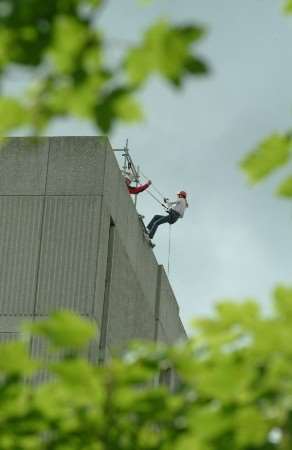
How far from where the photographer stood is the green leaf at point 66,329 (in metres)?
2.45

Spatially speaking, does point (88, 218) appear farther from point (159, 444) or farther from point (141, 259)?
point (159, 444)

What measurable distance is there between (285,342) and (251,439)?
0.74 ft

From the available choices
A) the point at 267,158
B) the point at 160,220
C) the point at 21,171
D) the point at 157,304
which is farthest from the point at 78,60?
the point at 157,304

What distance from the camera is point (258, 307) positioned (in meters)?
2.69

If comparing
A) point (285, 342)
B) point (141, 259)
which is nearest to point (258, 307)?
point (285, 342)

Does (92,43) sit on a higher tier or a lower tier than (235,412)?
higher

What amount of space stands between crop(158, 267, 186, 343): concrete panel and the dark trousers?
2.08 m

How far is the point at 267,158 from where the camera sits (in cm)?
288

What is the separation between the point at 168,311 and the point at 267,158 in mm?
34215

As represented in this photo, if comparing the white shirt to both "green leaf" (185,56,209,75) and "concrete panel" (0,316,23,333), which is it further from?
"green leaf" (185,56,209,75)

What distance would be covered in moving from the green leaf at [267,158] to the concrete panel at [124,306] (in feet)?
84.5

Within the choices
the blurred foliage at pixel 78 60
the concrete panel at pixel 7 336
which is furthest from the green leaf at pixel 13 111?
the concrete panel at pixel 7 336

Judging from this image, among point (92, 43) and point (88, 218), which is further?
point (88, 218)

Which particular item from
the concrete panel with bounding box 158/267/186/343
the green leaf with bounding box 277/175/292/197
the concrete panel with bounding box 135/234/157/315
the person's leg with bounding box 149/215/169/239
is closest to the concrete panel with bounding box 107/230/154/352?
the concrete panel with bounding box 135/234/157/315
